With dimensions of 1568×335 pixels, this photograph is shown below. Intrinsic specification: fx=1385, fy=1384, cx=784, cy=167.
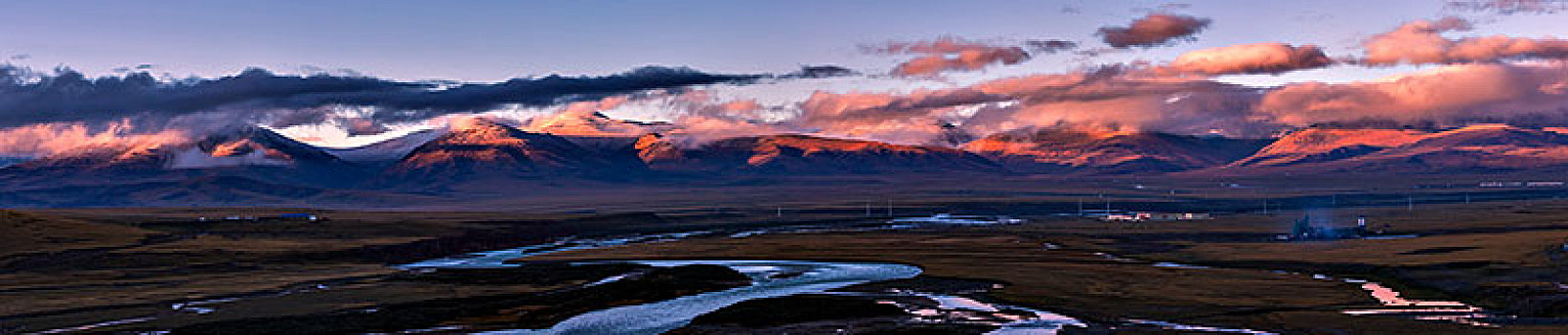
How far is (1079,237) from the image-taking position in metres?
191

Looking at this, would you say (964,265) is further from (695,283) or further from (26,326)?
(26,326)

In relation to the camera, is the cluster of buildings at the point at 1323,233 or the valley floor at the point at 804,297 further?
the cluster of buildings at the point at 1323,233

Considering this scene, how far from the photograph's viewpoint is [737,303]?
295 feet

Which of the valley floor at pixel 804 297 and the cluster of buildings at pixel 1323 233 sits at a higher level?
the valley floor at pixel 804 297

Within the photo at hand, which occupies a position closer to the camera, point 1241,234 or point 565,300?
point 565,300

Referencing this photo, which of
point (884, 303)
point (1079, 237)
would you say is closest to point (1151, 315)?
point (884, 303)

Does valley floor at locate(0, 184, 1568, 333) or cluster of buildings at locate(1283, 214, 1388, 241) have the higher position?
valley floor at locate(0, 184, 1568, 333)

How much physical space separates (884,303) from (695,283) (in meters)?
22.1

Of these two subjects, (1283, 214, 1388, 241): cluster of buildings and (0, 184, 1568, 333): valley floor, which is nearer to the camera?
(0, 184, 1568, 333): valley floor

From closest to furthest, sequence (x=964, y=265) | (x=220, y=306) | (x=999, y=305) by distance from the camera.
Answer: (x=999, y=305), (x=220, y=306), (x=964, y=265)

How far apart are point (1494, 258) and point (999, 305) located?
50585 millimetres

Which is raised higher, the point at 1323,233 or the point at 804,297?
the point at 804,297

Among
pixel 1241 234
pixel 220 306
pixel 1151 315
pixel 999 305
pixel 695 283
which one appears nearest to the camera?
pixel 1151 315

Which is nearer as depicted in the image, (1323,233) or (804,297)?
(804,297)
